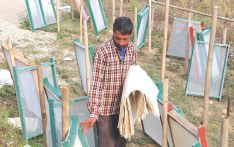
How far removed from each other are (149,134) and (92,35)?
4.13 metres

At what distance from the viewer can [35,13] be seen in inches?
321

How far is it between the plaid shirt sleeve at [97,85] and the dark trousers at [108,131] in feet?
0.50

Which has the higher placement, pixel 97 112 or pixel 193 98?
pixel 97 112

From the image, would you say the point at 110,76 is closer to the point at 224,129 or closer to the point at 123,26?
the point at 123,26

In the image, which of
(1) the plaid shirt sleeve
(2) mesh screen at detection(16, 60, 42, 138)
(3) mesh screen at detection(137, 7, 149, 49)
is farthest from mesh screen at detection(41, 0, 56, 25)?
(1) the plaid shirt sleeve

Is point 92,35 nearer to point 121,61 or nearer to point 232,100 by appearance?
point 232,100

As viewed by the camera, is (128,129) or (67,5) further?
A: (67,5)

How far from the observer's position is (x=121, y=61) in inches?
115

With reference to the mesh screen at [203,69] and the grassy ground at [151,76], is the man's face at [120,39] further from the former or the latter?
the mesh screen at [203,69]

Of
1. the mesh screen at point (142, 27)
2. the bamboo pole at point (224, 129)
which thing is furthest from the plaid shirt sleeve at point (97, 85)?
the mesh screen at point (142, 27)

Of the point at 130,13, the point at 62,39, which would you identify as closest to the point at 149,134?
the point at 62,39

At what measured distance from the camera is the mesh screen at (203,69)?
534 centimetres

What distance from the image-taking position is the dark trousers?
3098mm

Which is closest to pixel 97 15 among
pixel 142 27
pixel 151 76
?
pixel 142 27
